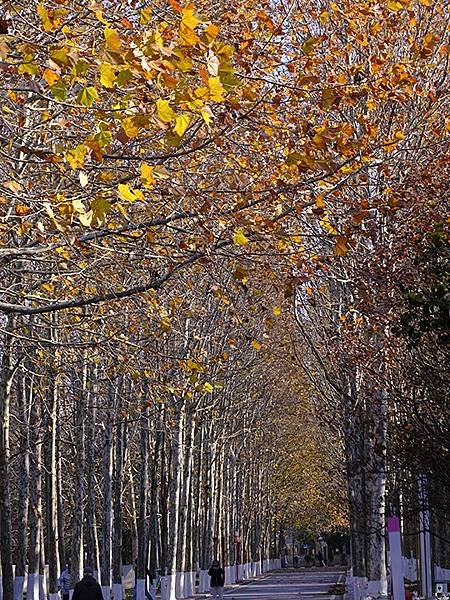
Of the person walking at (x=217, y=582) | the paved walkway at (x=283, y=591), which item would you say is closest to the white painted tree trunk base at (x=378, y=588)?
the person walking at (x=217, y=582)

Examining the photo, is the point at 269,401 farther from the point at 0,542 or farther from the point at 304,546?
the point at 304,546

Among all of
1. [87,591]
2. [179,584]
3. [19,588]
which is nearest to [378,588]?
[87,591]

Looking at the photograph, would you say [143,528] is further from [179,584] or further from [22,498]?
[22,498]

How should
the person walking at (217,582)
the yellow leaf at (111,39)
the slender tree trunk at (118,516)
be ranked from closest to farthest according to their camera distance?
the yellow leaf at (111,39), the slender tree trunk at (118,516), the person walking at (217,582)

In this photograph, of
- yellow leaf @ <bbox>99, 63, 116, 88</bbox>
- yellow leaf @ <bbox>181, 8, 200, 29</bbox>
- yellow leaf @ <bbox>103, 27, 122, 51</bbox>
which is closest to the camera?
yellow leaf @ <bbox>103, 27, 122, 51</bbox>

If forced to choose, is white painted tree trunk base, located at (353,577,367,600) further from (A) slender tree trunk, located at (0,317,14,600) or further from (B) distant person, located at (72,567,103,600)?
(A) slender tree trunk, located at (0,317,14,600)

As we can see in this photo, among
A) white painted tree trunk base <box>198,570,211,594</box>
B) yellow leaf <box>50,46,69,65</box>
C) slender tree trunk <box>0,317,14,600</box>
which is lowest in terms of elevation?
white painted tree trunk base <box>198,570,211,594</box>

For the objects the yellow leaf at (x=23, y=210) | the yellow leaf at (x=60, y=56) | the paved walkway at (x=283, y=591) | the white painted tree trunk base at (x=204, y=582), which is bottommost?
the paved walkway at (x=283, y=591)

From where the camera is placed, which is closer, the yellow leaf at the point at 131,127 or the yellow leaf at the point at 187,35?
the yellow leaf at the point at 187,35

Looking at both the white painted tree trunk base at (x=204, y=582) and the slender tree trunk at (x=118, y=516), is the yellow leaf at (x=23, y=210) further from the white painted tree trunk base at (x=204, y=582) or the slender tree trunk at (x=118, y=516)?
the white painted tree trunk base at (x=204, y=582)

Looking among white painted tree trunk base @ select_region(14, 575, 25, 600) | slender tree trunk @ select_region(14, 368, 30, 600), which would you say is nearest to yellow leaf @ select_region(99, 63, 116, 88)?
slender tree trunk @ select_region(14, 368, 30, 600)

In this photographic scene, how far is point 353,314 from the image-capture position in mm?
25344

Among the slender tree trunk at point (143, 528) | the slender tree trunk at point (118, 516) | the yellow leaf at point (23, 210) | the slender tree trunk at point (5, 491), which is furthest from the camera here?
the slender tree trunk at point (143, 528)

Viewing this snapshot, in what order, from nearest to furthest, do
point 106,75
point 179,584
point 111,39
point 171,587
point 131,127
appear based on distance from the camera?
point 111,39
point 106,75
point 131,127
point 171,587
point 179,584
